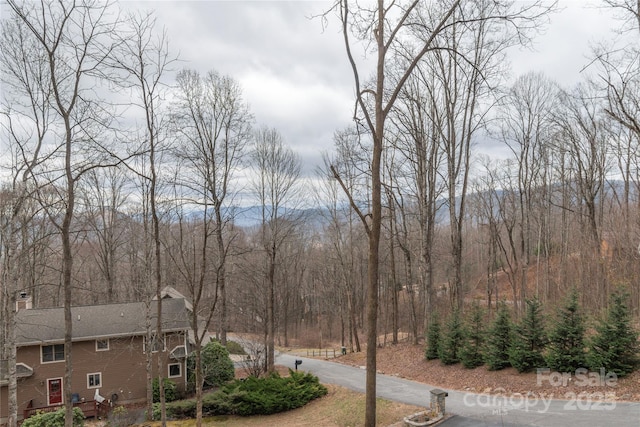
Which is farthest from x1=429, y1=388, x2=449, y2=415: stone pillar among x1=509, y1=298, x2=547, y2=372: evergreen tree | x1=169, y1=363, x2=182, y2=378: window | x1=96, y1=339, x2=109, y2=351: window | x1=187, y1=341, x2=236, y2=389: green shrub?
x1=96, y1=339, x2=109, y2=351: window

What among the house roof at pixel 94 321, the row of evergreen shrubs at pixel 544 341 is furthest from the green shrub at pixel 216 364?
the row of evergreen shrubs at pixel 544 341

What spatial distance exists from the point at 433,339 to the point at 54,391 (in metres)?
17.3

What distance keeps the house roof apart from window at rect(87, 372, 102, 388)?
1.79 m

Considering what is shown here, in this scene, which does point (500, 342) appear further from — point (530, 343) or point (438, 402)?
point (438, 402)

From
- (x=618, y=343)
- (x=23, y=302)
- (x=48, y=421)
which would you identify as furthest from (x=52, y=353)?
(x=618, y=343)

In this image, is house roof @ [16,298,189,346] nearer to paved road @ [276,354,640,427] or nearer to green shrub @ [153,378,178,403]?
green shrub @ [153,378,178,403]

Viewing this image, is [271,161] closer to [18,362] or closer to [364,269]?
[18,362]

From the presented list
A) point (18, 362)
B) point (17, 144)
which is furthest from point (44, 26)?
point (18, 362)

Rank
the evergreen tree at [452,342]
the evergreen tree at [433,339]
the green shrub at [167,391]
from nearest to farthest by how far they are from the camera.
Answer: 1. the evergreen tree at [452,342]
2. the evergreen tree at [433,339]
3. the green shrub at [167,391]

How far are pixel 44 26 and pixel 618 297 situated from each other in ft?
50.3

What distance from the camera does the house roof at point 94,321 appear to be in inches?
765

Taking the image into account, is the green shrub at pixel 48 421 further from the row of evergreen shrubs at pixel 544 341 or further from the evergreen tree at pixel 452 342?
the row of evergreen shrubs at pixel 544 341

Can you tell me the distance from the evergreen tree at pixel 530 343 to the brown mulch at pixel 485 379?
32 centimetres

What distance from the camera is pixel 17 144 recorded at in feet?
36.9
